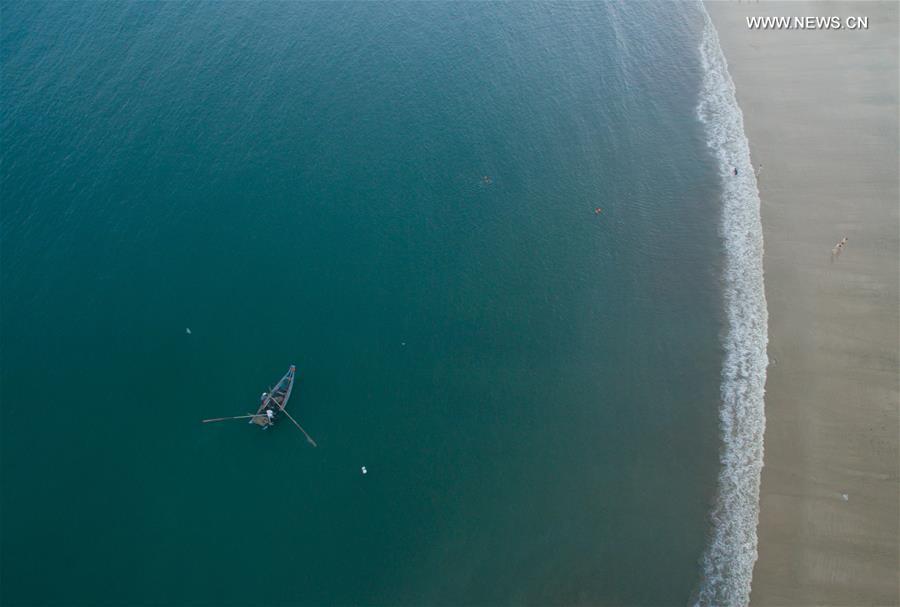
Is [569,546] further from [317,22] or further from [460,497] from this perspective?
[317,22]

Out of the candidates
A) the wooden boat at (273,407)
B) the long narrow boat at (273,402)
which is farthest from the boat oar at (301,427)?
the long narrow boat at (273,402)

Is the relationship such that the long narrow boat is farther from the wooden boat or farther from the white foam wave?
the white foam wave

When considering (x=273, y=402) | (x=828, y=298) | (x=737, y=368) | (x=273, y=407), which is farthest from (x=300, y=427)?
(x=828, y=298)

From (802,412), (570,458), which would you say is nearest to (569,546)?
(570,458)

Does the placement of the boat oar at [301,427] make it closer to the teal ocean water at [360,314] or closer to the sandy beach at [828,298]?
the teal ocean water at [360,314]

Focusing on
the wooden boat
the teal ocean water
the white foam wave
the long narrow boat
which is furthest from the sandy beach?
the long narrow boat

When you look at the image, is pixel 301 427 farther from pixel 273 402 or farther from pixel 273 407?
pixel 273 402
